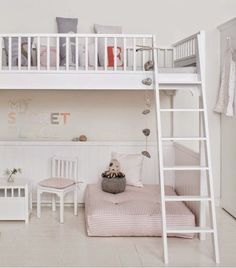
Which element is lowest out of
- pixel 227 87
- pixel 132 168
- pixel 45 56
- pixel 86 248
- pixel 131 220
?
pixel 86 248

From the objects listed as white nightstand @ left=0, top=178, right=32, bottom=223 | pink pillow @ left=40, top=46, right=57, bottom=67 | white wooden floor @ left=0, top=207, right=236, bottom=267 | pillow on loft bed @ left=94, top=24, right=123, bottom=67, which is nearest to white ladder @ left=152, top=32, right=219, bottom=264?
white wooden floor @ left=0, top=207, right=236, bottom=267

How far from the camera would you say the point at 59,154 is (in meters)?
5.73

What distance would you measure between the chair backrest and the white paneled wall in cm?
13

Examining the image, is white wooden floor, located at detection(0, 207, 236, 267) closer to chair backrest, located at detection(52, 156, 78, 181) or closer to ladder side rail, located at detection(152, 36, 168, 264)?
ladder side rail, located at detection(152, 36, 168, 264)

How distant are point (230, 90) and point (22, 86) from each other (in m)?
2.29

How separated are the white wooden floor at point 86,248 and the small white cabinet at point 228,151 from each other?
0.57 metres

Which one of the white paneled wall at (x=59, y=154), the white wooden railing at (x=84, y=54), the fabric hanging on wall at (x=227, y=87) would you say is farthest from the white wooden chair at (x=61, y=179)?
the fabric hanging on wall at (x=227, y=87)

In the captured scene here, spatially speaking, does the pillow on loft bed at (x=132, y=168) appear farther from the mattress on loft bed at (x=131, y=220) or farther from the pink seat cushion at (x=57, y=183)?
the mattress on loft bed at (x=131, y=220)

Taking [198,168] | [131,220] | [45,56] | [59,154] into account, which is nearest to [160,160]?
[198,168]

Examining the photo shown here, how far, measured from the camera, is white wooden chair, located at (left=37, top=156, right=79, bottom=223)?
506 cm

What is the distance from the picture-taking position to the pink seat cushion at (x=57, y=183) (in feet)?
16.6

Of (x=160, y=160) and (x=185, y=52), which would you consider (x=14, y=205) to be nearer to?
(x=160, y=160)

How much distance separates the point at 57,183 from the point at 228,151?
1.97 metres

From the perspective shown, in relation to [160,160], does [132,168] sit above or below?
below
